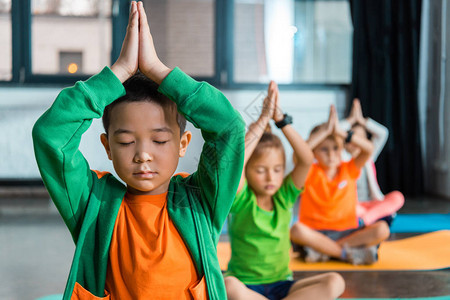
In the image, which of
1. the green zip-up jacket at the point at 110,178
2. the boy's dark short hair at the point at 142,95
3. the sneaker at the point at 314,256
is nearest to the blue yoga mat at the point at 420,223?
the sneaker at the point at 314,256

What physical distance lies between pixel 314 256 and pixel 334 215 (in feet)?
0.74

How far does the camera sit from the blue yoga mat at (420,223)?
306 centimetres

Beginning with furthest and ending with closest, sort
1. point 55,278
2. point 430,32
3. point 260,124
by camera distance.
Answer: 1. point 430,32
2. point 55,278
3. point 260,124

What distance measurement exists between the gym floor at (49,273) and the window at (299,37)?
7.87 ft

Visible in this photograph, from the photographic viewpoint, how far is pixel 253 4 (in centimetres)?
496

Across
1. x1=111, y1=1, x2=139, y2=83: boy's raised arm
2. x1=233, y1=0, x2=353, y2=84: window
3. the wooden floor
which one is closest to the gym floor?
the wooden floor

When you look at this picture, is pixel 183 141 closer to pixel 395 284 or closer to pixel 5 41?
pixel 395 284

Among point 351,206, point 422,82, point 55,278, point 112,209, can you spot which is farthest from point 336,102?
point 112,209

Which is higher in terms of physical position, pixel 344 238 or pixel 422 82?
pixel 422 82

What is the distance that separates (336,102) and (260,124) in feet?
Answer: 11.2

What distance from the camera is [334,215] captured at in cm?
246

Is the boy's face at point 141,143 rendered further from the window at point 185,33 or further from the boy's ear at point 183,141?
the window at point 185,33

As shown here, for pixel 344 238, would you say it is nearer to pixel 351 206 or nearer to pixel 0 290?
pixel 351 206

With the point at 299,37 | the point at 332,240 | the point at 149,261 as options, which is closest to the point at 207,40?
the point at 299,37
